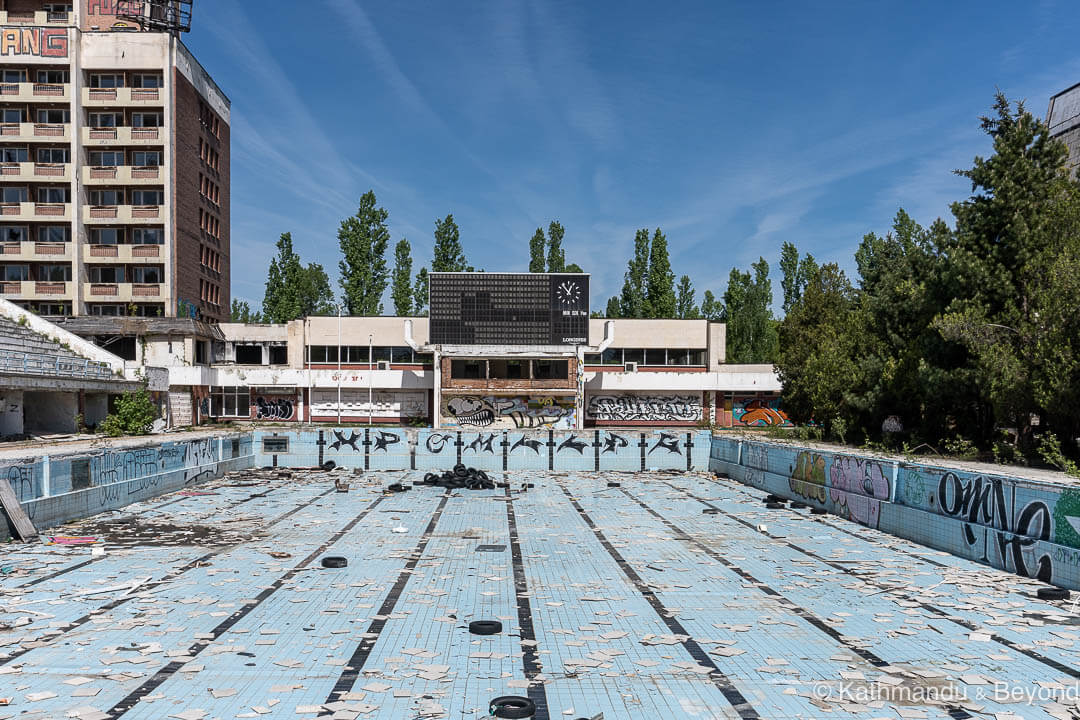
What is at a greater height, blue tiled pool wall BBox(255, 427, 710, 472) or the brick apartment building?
the brick apartment building

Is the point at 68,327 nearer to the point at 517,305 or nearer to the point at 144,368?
the point at 144,368

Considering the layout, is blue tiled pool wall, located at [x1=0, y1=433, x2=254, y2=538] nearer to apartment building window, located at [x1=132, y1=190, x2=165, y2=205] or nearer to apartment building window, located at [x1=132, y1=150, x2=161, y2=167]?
apartment building window, located at [x1=132, y1=190, x2=165, y2=205]

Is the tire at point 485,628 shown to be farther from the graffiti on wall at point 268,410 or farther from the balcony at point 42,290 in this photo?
the balcony at point 42,290

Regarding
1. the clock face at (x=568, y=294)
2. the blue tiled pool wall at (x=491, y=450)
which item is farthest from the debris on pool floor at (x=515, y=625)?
the clock face at (x=568, y=294)

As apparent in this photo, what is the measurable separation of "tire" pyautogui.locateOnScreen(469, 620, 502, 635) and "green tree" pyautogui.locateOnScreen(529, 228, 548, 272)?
6417 centimetres

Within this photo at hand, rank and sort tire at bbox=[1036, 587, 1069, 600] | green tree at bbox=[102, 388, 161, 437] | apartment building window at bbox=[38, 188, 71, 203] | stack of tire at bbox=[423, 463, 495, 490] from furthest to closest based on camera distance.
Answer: apartment building window at bbox=[38, 188, 71, 203] → green tree at bbox=[102, 388, 161, 437] → stack of tire at bbox=[423, 463, 495, 490] → tire at bbox=[1036, 587, 1069, 600]

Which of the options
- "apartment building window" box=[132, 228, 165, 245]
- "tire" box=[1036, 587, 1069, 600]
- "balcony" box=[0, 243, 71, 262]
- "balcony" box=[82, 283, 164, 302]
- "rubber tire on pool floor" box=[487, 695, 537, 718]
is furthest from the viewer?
"apartment building window" box=[132, 228, 165, 245]

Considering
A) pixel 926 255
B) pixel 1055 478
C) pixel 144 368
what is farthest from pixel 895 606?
pixel 144 368

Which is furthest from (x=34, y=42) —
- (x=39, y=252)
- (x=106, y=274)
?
(x=106, y=274)

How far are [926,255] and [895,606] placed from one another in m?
24.8

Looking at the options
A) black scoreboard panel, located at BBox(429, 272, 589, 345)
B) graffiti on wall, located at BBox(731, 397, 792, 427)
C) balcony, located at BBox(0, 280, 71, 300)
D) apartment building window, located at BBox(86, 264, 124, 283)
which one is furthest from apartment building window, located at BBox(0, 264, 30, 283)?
graffiti on wall, located at BBox(731, 397, 792, 427)

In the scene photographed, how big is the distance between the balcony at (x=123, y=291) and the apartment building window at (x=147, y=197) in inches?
225

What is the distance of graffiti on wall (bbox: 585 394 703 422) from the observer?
5225cm

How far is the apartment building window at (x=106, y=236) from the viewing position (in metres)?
48.8
